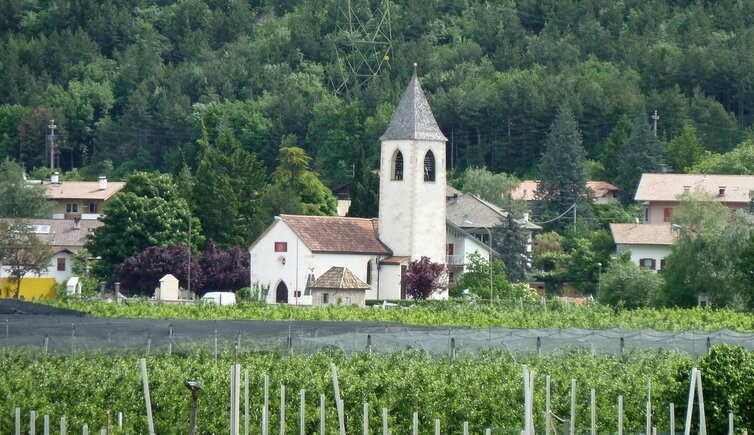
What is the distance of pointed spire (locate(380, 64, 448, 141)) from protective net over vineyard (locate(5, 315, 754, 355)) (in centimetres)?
3890

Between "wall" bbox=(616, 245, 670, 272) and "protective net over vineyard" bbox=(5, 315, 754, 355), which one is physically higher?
"wall" bbox=(616, 245, 670, 272)

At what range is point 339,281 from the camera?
8688cm

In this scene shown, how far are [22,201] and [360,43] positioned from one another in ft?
179

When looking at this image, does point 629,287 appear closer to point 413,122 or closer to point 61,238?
point 413,122

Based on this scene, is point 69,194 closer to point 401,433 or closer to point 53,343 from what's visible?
point 53,343

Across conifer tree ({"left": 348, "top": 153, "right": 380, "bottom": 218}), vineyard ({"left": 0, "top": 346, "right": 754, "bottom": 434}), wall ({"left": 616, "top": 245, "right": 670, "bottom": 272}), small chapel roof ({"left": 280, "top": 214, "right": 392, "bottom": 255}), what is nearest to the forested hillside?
conifer tree ({"left": 348, "top": 153, "right": 380, "bottom": 218})

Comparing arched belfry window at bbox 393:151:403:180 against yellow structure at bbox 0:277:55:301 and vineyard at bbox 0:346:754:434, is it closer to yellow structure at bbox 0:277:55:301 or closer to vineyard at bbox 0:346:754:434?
yellow structure at bbox 0:277:55:301

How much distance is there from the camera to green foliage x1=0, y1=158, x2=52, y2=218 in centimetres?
12400

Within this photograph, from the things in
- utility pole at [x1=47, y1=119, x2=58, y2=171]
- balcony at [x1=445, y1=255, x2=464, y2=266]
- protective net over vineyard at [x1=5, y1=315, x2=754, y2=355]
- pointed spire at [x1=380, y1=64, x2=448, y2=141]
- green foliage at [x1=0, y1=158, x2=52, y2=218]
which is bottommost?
protective net over vineyard at [x1=5, y1=315, x2=754, y2=355]

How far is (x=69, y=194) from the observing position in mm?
129875

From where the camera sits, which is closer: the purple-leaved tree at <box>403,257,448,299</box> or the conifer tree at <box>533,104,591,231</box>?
the purple-leaved tree at <box>403,257,448,299</box>

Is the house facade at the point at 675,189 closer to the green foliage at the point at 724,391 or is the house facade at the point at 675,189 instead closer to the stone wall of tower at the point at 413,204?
the stone wall of tower at the point at 413,204

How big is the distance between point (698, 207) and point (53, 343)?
4735cm

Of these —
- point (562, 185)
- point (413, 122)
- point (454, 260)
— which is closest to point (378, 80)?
point (562, 185)
